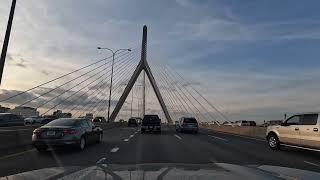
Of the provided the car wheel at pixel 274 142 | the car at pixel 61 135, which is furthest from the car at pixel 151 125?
the car at pixel 61 135

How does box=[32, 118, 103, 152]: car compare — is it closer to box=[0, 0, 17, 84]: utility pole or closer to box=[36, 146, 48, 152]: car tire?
box=[36, 146, 48, 152]: car tire

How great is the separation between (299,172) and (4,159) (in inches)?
482

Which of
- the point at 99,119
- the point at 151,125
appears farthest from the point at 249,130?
the point at 99,119

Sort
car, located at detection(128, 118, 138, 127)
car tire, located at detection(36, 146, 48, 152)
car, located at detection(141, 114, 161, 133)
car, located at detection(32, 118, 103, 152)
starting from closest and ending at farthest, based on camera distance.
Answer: car, located at detection(32, 118, 103, 152) < car tire, located at detection(36, 146, 48, 152) < car, located at detection(141, 114, 161, 133) < car, located at detection(128, 118, 138, 127)

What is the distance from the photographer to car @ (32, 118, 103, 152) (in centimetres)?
2023

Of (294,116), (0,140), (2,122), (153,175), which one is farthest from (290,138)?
(2,122)

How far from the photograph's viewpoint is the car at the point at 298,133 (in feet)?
69.8

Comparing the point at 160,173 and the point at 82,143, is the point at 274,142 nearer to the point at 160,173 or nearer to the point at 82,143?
the point at 82,143

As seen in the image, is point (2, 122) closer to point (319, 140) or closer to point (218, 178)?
point (319, 140)

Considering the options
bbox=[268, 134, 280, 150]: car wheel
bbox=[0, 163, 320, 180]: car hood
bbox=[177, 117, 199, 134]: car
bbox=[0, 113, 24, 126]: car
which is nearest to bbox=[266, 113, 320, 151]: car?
bbox=[268, 134, 280, 150]: car wheel

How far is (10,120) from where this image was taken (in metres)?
49.8

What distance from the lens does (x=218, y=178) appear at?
595cm

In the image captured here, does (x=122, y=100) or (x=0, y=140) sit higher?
(x=122, y=100)

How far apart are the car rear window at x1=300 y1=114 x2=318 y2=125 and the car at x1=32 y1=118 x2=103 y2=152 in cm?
979
